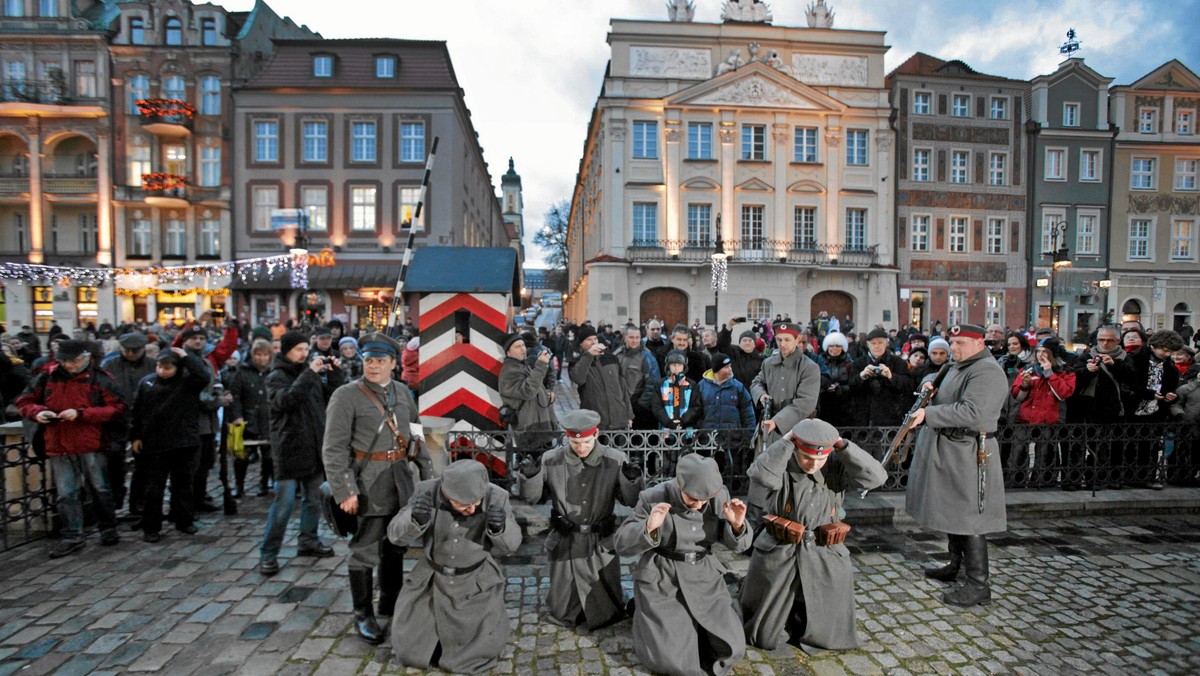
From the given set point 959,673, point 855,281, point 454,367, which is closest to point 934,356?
point 959,673

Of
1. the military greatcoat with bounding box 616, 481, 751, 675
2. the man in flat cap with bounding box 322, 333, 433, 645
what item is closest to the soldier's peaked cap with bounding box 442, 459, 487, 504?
the man in flat cap with bounding box 322, 333, 433, 645

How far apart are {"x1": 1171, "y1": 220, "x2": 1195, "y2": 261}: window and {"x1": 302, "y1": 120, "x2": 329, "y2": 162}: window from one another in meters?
41.9

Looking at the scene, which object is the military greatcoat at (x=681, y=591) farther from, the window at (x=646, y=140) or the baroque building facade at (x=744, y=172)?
the window at (x=646, y=140)

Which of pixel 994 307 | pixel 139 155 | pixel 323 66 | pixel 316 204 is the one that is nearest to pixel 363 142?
pixel 316 204

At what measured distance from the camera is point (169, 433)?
566cm

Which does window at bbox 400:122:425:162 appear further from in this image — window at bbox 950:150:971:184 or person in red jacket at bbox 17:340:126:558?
window at bbox 950:150:971:184

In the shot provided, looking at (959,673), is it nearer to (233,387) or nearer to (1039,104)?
(233,387)

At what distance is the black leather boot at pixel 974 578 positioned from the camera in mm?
4316

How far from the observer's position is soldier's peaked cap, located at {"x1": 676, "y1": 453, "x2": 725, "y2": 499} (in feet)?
11.2

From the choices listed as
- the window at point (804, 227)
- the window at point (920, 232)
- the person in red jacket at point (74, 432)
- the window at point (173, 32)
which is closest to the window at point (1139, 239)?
the window at point (920, 232)

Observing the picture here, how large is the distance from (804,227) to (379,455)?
27.9 meters

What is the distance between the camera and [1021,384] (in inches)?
277

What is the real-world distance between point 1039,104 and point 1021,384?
3136 centimetres

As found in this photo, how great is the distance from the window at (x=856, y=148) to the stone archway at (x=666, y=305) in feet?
33.6
